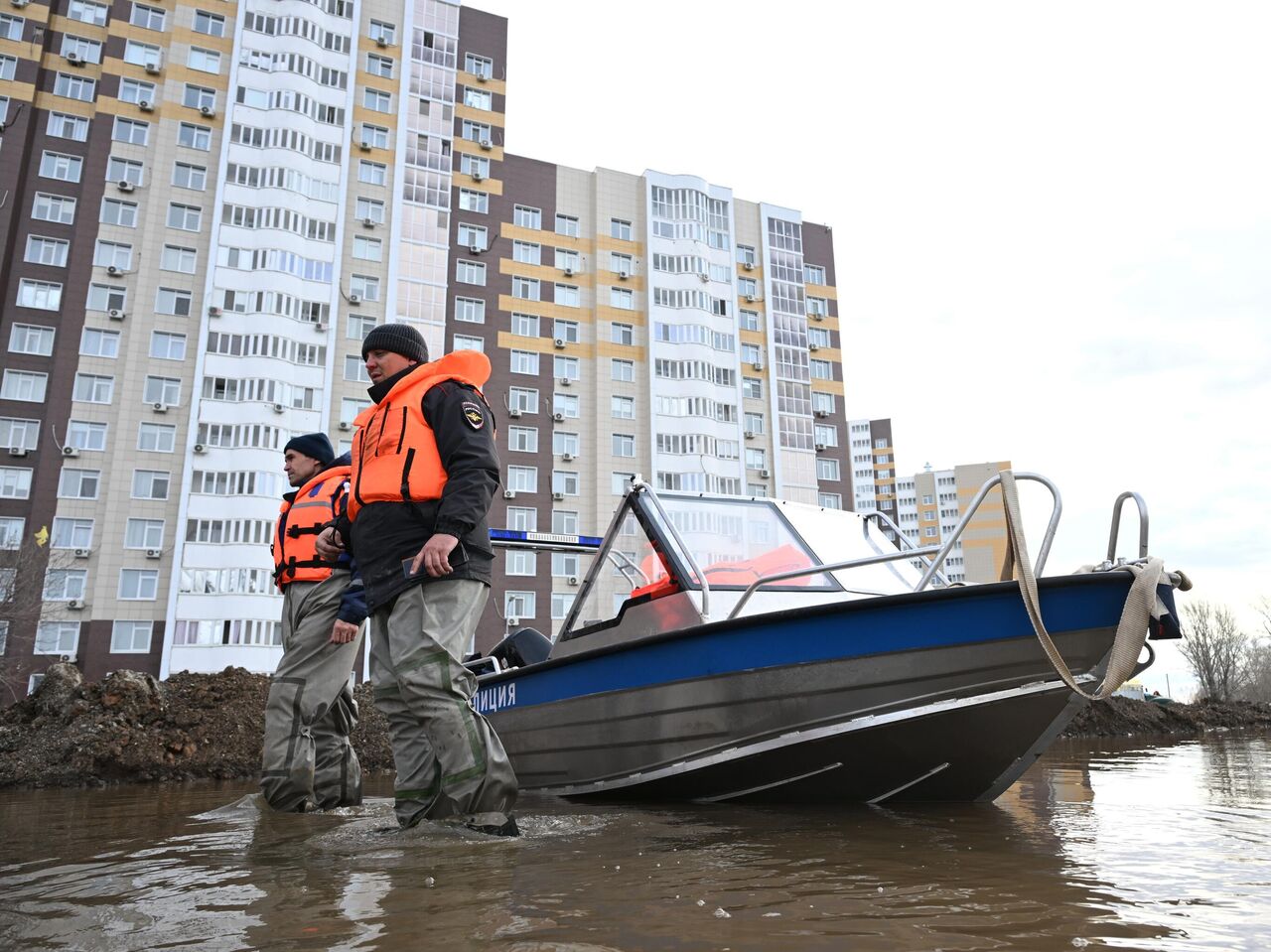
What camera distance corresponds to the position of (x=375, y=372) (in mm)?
4301

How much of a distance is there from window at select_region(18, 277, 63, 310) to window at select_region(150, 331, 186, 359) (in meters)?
4.03

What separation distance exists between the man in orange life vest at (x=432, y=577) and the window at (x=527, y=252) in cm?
4031

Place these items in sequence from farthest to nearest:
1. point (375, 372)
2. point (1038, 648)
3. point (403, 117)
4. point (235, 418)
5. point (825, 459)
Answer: point (825, 459), point (403, 117), point (235, 418), point (375, 372), point (1038, 648)

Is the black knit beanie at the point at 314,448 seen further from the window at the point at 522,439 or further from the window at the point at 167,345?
the window at the point at 522,439

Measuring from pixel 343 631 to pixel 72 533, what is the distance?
111ft

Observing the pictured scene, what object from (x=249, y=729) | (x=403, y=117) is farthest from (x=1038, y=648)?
(x=403, y=117)

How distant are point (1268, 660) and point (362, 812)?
7737cm

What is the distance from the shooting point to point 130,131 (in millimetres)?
36562

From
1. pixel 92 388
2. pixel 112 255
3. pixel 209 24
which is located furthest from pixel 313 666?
pixel 209 24

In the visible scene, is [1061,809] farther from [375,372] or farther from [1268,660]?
[1268,660]

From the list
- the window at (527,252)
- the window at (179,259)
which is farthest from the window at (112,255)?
the window at (527,252)

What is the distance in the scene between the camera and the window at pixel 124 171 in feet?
118

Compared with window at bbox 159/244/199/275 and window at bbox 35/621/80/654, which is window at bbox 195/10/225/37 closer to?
window at bbox 159/244/199/275

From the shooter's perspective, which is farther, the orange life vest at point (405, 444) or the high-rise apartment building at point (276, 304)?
the high-rise apartment building at point (276, 304)
